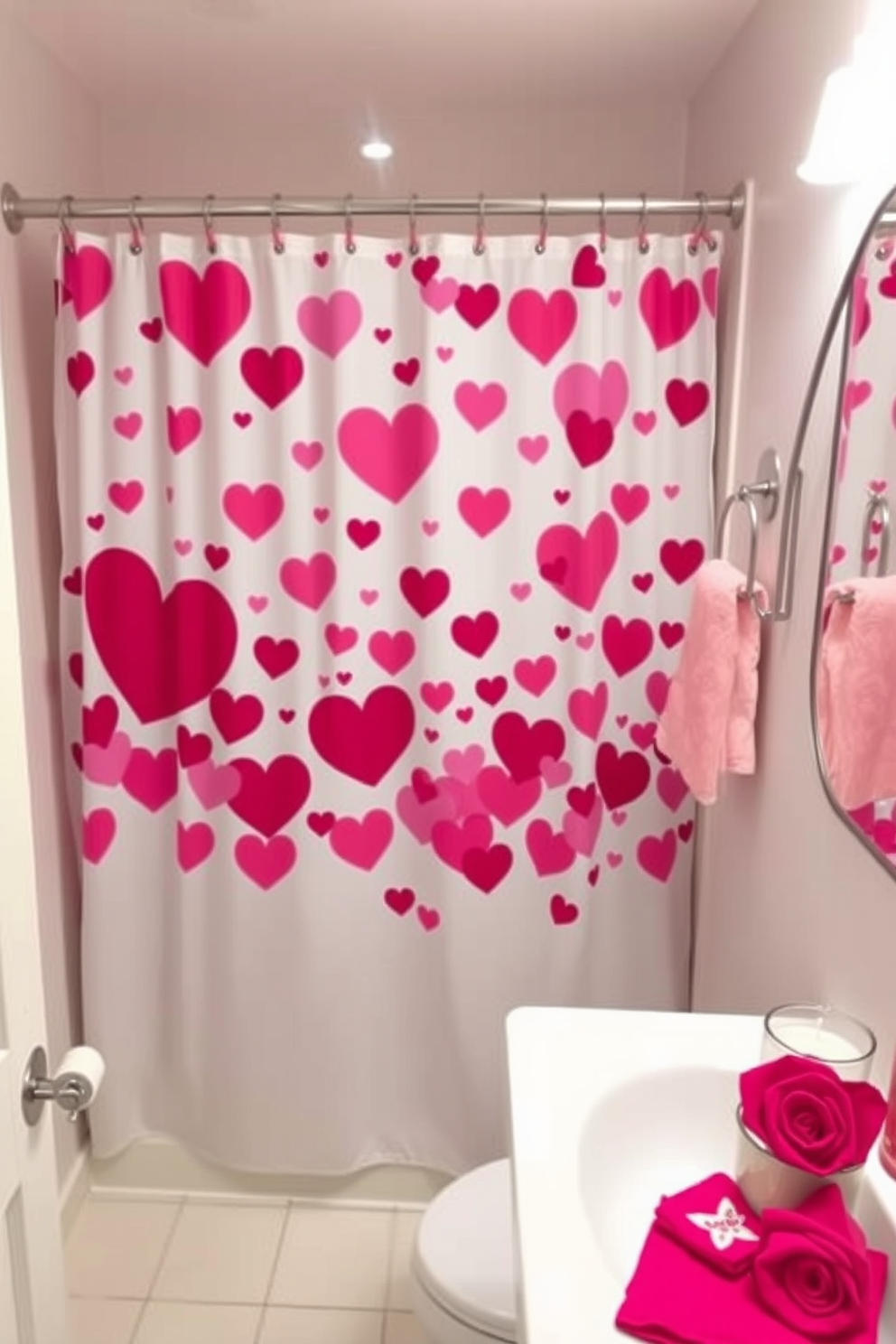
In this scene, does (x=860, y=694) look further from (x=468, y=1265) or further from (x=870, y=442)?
(x=468, y=1265)

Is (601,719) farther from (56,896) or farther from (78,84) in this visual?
(78,84)

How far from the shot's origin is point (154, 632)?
196cm

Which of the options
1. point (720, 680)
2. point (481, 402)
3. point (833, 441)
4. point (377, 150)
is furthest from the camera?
point (377, 150)

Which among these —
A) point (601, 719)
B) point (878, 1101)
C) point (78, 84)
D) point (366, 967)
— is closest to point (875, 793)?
point (878, 1101)

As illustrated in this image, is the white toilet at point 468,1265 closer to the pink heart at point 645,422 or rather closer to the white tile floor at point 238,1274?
the white tile floor at point 238,1274

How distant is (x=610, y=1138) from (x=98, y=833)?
1.24m

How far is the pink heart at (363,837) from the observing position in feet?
6.63

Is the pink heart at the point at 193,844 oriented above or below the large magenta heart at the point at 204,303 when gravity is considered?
below

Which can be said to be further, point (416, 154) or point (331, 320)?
point (416, 154)

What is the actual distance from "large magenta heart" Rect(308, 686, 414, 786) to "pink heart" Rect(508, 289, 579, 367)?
0.71 m

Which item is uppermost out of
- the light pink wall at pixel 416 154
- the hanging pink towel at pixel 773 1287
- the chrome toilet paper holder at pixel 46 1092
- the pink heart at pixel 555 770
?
the light pink wall at pixel 416 154

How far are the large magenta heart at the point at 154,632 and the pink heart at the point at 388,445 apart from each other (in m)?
0.38

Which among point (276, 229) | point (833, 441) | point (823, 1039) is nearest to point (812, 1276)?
point (823, 1039)

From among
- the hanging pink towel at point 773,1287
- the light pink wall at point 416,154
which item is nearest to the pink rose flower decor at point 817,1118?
the hanging pink towel at point 773,1287
